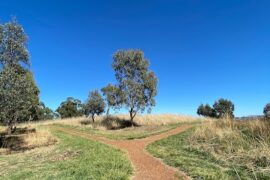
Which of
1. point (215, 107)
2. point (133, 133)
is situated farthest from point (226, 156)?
point (215, 107)

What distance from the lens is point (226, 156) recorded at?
10.5 metres

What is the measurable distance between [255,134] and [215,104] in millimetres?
62701

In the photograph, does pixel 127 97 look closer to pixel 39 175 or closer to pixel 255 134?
pixel 255 134

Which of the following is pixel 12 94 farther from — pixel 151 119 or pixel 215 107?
pixel 215 107

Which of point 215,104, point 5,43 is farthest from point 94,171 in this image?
point 215,104

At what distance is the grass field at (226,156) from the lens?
8.09 m

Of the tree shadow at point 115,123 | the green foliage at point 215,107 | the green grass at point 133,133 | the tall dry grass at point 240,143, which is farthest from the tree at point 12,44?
the green foliage at point 215,107

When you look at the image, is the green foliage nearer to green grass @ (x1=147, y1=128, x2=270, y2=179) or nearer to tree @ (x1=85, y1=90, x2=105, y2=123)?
tree @ (x1=85, y1=90, x2=105, y2=123)

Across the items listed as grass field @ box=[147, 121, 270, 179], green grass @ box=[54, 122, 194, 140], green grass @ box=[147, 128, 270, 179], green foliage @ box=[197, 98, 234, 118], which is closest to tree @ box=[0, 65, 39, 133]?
green grass @ box=[54, 122, 194, 140]

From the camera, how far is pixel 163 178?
319 inches

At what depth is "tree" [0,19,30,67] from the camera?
1817cm

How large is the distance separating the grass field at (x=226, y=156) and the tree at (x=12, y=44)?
12.0 metres

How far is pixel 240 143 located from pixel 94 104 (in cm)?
3229

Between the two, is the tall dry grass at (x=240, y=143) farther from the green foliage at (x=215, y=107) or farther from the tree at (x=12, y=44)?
the green foliage at (x=215, y=107)
